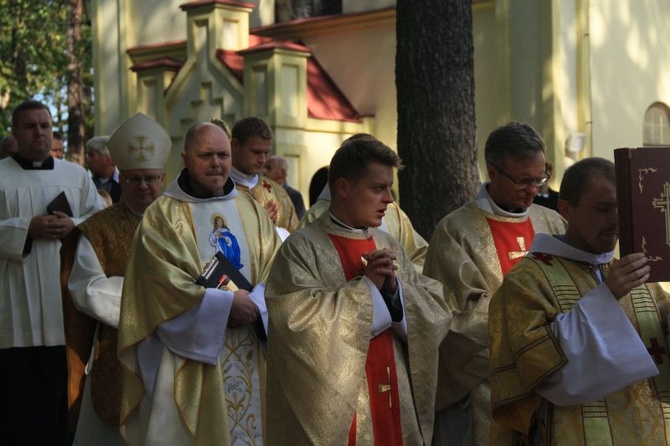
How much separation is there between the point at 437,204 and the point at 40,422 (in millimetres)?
3147

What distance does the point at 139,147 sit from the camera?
8.28 m

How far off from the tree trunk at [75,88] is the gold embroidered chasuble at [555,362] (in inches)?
778

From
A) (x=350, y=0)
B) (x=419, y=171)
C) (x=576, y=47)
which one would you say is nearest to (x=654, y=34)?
(x=576, y=47)

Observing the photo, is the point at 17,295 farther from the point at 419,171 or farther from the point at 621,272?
the point at 621,272

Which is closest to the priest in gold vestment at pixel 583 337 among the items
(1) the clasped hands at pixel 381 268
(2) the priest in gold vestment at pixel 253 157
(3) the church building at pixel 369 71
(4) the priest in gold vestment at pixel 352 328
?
(1) the clasped hands at pixel 381 268

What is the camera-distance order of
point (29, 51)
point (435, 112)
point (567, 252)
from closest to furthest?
point (567, 252) → point (435, 112) → point (29, 51)

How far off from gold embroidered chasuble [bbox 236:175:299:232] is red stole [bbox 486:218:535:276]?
8.04 ft

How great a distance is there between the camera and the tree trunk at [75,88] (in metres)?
25.1

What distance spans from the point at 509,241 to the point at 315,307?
172cm

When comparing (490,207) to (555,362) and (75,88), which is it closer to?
(555,362)

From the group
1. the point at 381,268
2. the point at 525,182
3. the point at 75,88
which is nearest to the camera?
the point at 381,268

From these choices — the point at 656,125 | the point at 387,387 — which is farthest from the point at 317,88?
the point at 387,387

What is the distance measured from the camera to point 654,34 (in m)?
20.0

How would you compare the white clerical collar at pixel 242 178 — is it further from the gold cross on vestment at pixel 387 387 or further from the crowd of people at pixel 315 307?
the gold cross on vestment at pixel 387 387
